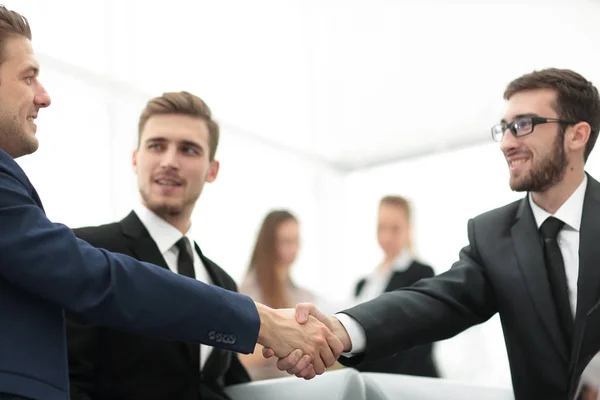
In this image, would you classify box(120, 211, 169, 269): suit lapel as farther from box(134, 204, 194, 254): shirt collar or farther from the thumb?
the thumb

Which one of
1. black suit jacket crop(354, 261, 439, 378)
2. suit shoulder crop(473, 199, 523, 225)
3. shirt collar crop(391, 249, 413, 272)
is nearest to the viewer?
suit shoulder crop(473, 199, 523, 225)

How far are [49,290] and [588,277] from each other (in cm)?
138

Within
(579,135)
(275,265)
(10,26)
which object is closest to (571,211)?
(579,135)

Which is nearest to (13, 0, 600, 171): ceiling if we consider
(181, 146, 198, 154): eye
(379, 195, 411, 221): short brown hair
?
(379, 195, 411, 221): short brown hair

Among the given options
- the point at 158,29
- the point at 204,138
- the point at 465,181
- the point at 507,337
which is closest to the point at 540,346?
the point at 507,337

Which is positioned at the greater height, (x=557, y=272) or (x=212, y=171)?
(x=212, y=171)

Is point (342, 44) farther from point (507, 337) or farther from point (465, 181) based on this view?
point (507, 337)

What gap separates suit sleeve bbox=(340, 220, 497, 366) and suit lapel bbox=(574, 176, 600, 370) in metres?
0.33

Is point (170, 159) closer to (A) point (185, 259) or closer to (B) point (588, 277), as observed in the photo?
(A) point (185, 259)

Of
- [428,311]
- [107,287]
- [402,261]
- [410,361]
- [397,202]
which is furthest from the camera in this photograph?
[397,202]

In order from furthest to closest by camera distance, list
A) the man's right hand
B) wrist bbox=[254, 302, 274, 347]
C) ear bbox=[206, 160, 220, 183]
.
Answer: ear bbox=[206, 160, 220, 183], the man's right hand, wrist bbox=[254, 302, 274, 347]

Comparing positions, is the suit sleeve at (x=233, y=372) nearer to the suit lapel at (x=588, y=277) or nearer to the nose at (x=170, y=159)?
the nose at (x=170, y=159)

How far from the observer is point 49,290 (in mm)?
1459

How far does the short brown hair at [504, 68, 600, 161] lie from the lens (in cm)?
234
